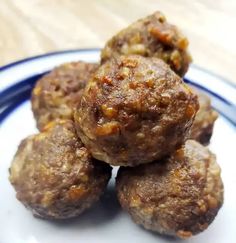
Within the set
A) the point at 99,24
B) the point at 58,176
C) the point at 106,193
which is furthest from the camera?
the point at 99,24

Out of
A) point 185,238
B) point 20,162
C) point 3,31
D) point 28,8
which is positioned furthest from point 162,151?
point 28,8

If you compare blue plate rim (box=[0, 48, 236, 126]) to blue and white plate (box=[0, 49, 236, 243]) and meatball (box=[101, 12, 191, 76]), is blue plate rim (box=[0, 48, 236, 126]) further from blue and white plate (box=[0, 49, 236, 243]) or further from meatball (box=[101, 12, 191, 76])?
meatball (box=[101, 12, 191, 76])

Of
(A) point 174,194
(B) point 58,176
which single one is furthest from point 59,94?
(A) point 174,194

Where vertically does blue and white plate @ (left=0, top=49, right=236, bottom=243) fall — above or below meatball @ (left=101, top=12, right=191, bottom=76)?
below

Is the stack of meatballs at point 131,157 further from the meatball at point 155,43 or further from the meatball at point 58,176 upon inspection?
the meatball at point 155,43

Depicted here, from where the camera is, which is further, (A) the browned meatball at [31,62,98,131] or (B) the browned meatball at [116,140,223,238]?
(A) the browned meatball at [31,62,98,131]

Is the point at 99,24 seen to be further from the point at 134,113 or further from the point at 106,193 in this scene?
the point at 134,113

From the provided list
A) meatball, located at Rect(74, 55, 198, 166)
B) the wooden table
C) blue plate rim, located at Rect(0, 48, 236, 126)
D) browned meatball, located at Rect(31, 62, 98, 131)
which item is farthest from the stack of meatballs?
the wooden table
